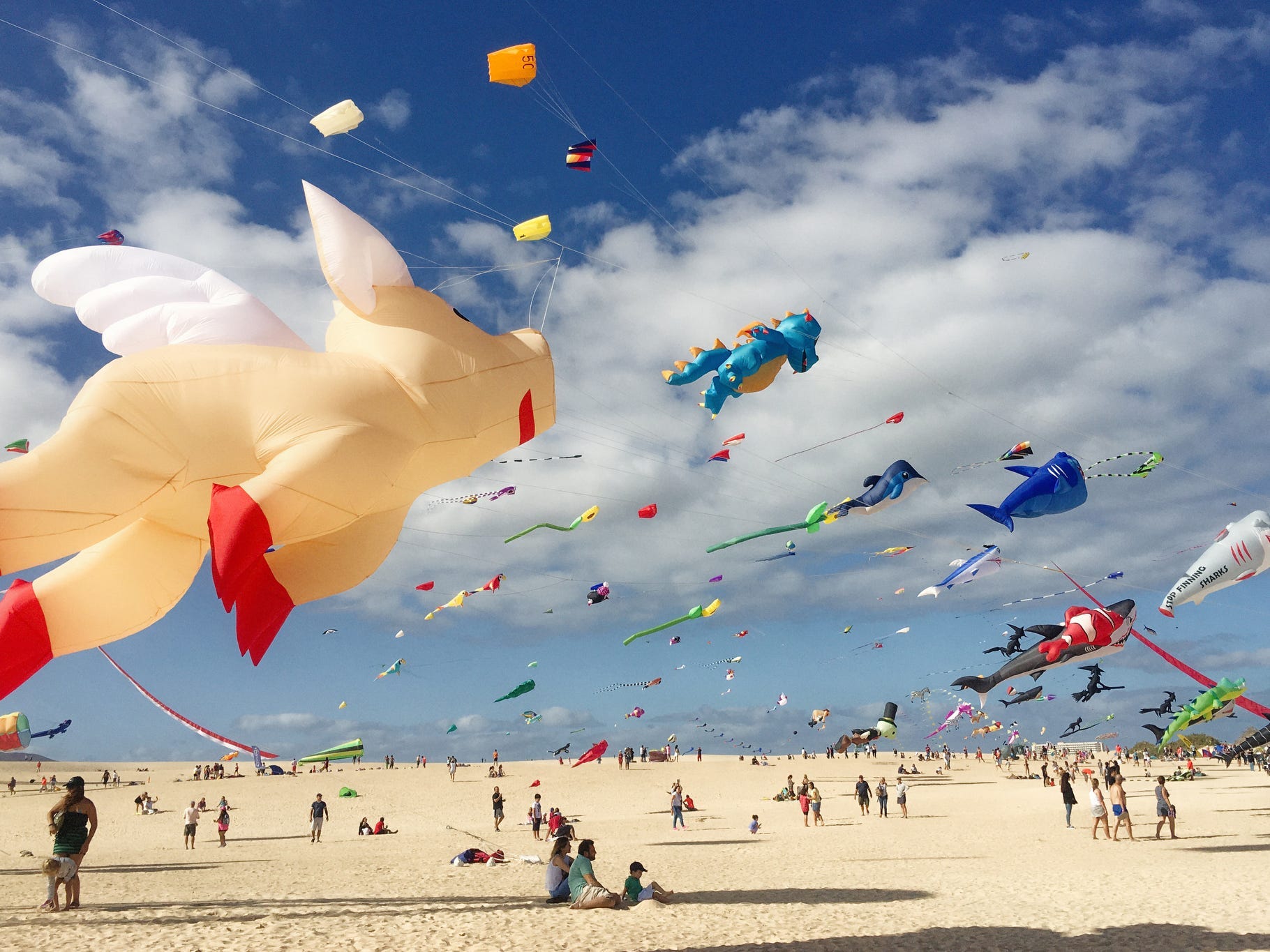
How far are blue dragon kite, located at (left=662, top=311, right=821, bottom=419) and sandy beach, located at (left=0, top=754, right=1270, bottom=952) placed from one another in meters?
6.75

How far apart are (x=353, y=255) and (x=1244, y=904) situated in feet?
43.5

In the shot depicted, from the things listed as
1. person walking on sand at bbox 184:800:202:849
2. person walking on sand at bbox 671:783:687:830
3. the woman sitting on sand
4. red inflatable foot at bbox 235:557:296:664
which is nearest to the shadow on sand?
the woman sitting on sand

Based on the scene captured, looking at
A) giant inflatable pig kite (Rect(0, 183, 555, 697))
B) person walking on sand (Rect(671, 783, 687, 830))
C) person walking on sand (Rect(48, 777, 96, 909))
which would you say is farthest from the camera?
person walking on sand (Rect(671, 783, 687, 830))

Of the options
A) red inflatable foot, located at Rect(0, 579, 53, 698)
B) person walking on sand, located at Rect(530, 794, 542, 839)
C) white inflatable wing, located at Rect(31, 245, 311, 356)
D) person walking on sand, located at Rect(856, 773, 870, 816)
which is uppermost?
white inflatable wing, located at Rect(31, 245, 311, 356)

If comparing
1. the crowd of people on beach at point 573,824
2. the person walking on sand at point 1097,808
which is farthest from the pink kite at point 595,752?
the person walking on sand at point 1097,808

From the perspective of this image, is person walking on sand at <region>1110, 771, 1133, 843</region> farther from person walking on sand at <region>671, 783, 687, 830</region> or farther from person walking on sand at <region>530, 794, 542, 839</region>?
person walking on sand at <region>530, 794, 542, 839</region>

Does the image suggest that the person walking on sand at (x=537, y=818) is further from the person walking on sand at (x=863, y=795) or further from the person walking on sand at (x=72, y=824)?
the person walking on sand at (x=72, y=824)

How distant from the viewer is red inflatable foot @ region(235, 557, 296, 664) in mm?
6066

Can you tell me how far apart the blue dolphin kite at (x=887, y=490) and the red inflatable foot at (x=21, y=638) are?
1111 cm

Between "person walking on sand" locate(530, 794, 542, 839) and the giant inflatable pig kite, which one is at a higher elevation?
the giant inflatable pig kite

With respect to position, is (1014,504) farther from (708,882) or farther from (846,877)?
(708,882)

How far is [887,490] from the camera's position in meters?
14.1

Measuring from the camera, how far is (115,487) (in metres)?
6.57

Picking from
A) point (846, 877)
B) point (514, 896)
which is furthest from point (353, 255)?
point (846, 877)
